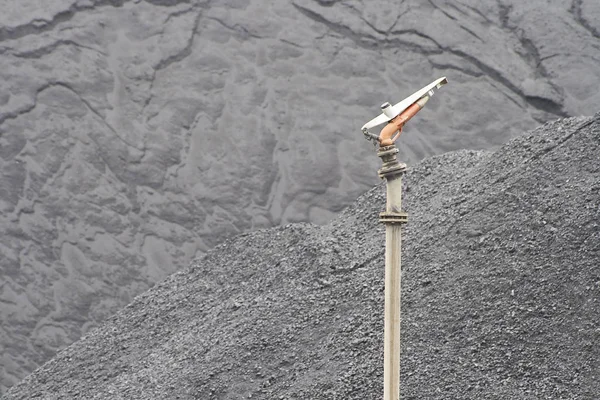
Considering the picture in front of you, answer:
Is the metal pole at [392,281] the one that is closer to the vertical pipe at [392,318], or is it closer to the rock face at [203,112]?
the vertical pipe at [392,318]

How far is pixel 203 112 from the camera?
8.23m

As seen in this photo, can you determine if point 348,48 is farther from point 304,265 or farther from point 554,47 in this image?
point 304,265

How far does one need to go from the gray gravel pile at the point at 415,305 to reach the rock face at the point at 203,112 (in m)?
1.51

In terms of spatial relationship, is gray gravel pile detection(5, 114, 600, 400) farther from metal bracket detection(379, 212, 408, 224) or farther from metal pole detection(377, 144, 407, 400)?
metal bracket detection(379, 212, 408, 224)

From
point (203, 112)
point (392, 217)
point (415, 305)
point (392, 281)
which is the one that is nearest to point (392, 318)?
point (392, 281)

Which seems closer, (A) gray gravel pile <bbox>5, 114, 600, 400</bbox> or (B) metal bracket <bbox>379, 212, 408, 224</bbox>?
(B) metal bracket <bbox>379, 212, 408, 224</bbox>

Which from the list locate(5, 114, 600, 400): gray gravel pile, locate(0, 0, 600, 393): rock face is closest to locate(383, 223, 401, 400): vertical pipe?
locate(5, 114, 600, 400): gray gravel pile

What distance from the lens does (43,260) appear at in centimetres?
791

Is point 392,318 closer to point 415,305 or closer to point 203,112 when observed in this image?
point 415,305

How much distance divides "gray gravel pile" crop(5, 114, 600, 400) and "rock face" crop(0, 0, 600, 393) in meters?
1.51

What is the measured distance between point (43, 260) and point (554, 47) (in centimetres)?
490

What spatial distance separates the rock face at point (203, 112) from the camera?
7.93 meters

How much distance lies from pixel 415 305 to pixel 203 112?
3773mm

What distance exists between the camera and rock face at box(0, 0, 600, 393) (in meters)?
7.93
